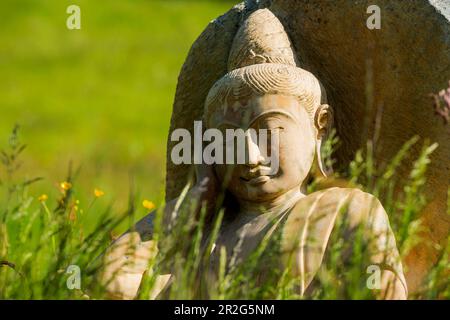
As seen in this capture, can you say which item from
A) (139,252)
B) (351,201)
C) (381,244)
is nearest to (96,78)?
(139,252)

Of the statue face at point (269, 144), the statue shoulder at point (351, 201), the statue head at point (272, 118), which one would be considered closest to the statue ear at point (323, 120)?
the statue head at point (272, 118)

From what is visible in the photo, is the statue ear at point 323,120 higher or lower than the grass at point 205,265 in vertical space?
higher

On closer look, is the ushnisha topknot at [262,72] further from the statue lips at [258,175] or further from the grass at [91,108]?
the grass at [91,108]

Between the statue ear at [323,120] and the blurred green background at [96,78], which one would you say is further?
the blurred green background at [96,78]

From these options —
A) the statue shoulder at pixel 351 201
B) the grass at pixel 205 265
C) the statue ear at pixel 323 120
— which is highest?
the statue ear at pixel 323 120

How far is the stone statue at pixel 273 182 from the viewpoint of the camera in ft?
13.8

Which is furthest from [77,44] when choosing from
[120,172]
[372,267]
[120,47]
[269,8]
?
[372,267]

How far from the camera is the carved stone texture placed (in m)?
4.53

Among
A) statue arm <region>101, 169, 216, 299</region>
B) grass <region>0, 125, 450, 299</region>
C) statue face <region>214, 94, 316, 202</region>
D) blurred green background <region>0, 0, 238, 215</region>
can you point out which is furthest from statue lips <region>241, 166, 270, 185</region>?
blurred green background <region>0, 0, 238, 215</region>

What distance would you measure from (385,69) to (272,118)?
0.52m

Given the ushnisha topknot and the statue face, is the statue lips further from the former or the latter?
the ushnisha topknot

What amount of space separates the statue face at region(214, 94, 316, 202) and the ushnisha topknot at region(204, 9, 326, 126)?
0.11ft

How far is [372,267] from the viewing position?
393cm

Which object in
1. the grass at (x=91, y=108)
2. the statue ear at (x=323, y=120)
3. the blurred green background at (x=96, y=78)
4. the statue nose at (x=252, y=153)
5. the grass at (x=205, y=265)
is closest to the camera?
the grass at (x=205, y=265)
